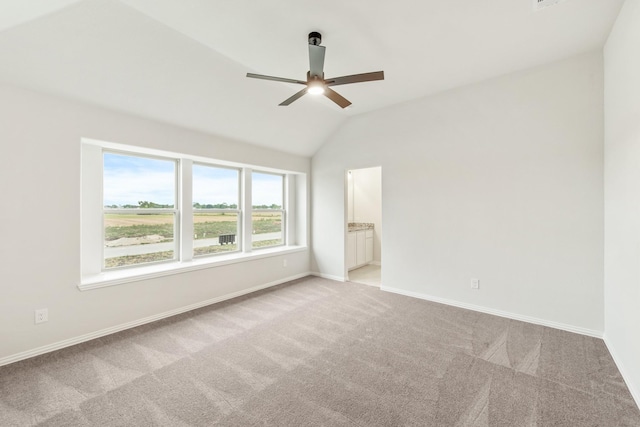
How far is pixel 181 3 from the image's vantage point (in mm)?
2094

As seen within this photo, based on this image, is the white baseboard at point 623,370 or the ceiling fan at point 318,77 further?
the ceiling fan at point 318,77

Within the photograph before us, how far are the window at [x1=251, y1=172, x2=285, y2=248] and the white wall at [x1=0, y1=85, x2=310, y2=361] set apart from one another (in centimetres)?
191

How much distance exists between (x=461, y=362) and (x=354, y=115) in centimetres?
390

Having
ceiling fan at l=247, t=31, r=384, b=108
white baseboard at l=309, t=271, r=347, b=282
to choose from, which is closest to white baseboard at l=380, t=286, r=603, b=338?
white baseboard at l=309, t=271, r=347, b=282

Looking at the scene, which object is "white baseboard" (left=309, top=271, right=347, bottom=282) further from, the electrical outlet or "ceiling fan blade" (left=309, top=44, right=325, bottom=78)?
the electrical outlet

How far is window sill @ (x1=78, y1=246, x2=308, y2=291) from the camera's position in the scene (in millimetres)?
2890

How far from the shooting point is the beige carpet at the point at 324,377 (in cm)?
179

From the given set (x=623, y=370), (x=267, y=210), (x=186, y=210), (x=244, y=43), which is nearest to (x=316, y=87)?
(x=244, y=43)

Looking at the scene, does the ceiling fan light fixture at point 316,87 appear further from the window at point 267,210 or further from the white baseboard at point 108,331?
the white baseboard at point 108,331

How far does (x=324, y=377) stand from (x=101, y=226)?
10.0 feet

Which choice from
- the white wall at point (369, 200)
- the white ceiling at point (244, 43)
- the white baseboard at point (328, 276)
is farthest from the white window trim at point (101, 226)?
the white wall at point (369, 200)

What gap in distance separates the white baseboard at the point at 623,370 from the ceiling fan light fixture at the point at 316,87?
334cm

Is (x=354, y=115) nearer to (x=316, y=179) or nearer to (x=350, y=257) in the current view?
(x=316, y=179)

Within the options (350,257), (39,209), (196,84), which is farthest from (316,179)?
(39,209)
